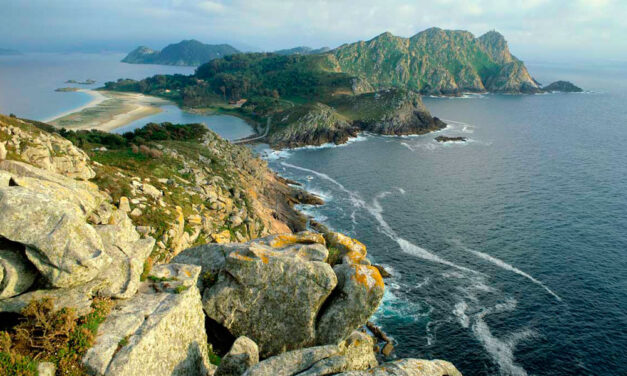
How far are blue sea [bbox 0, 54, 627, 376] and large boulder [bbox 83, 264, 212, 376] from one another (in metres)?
29.3

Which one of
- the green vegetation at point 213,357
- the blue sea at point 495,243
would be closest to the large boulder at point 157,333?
the green vegetation at point 213,357

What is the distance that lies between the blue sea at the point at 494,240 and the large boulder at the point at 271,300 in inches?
947

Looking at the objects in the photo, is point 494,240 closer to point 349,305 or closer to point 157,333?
point 349,305

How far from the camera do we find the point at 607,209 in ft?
228

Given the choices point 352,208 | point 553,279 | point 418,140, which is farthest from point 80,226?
point 418,140

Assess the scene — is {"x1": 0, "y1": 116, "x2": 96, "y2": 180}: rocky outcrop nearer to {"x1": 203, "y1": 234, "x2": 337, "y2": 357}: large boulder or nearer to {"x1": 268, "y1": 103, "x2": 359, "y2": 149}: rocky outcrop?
{"x1": 203, "y1": 234, "x2": 337, "y2": 357}: large boulder

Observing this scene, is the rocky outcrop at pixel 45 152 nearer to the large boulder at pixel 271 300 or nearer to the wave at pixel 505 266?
the large boulder at pixel 271 300

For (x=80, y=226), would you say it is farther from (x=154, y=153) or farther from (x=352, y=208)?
(x=352, y=208)

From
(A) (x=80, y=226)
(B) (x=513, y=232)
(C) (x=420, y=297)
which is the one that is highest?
(A) (x=80, y=226)

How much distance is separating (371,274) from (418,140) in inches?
5037

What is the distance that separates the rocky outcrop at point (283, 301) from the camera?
752 inches

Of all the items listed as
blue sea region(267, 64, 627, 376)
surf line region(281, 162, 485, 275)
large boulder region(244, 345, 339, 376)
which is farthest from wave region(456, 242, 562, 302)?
large boulder region(244, 345, 339, 376)

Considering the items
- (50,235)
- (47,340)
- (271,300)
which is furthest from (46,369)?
(271,300)

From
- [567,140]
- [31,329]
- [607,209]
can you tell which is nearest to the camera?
[31,329]
